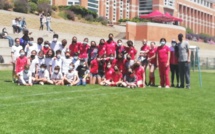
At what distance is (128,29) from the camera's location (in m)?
41.4

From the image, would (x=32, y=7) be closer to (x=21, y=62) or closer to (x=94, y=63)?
(x=94, y=63)

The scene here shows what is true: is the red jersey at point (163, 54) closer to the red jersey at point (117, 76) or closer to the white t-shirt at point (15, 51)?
the red jersey at point (117, 76)

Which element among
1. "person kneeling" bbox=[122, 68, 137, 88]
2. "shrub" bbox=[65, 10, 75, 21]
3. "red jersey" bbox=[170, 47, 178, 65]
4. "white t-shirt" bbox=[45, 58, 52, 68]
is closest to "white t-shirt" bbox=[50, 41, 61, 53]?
"white t-shirt" bbox=[45, 58, 52, 68]

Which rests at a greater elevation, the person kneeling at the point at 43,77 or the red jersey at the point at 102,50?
the red jersey at the point at 102,50

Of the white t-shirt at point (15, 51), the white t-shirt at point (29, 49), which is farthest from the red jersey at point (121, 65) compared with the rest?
the white t-shirt at point (15, 51)

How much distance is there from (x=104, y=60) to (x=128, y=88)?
5.77 ft

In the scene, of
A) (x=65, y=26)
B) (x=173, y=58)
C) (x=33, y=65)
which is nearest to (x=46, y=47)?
(x=33, y=65)

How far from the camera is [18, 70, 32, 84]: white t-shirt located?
1301 centimetres

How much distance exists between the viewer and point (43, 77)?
13836mm

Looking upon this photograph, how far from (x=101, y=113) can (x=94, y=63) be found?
6.86m

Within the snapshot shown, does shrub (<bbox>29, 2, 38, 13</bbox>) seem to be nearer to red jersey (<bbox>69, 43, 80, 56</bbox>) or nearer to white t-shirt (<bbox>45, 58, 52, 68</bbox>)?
red jersey (<bbox>69, 43, 80, 56</bbox>)

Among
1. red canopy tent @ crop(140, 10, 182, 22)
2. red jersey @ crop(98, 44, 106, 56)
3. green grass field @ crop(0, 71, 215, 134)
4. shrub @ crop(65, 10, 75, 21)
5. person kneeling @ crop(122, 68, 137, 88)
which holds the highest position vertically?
red canopy tent @ crop(140, 10, 182, 22)

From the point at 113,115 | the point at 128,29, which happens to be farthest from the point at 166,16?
the point at 113,115

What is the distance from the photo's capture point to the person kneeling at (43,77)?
1371 cm
